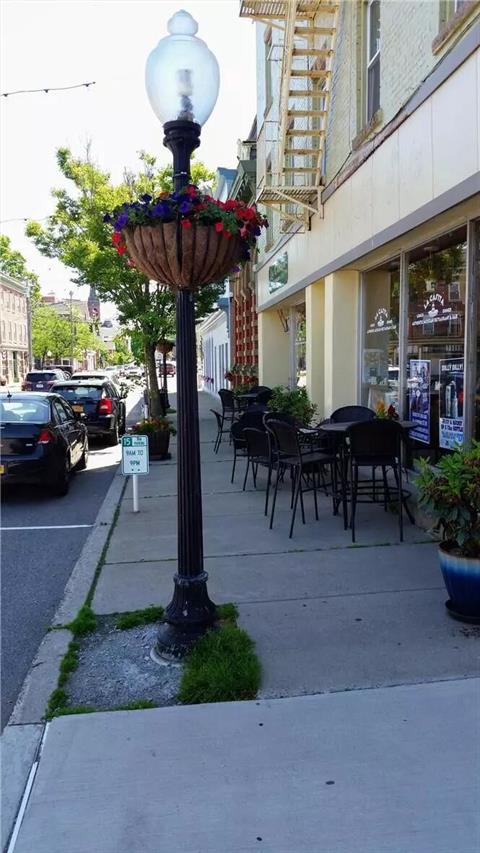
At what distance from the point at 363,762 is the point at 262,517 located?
172 inches

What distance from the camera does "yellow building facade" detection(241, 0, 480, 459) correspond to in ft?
17.5

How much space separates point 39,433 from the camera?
8.43m

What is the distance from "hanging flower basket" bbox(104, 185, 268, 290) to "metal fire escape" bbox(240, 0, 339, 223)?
5.27 metres

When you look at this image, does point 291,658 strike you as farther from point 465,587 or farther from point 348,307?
point 348,307

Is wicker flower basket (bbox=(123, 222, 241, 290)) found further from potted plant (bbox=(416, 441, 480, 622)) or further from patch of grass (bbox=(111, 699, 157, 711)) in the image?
patch of grass (bbox=(111, 699, 157, 711))

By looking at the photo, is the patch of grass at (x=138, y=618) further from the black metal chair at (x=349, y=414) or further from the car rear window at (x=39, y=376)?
the car rear window at (x=39, y=376)

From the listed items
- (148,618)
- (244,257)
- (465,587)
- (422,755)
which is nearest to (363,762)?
(422,755)

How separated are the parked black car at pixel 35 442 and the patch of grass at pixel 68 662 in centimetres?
465

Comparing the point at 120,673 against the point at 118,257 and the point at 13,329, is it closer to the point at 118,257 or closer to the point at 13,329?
the point at 118,257

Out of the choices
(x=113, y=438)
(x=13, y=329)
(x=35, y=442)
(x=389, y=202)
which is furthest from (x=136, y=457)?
(x=13, y=329)

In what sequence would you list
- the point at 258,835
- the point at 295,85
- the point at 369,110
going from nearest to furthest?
the point at 258,835 < the point at 369,110 < the point at 295,85

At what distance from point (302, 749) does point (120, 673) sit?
4.01 ft

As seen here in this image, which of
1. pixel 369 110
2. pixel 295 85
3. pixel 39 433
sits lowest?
pixel 39 433

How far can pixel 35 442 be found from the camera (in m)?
8.36
